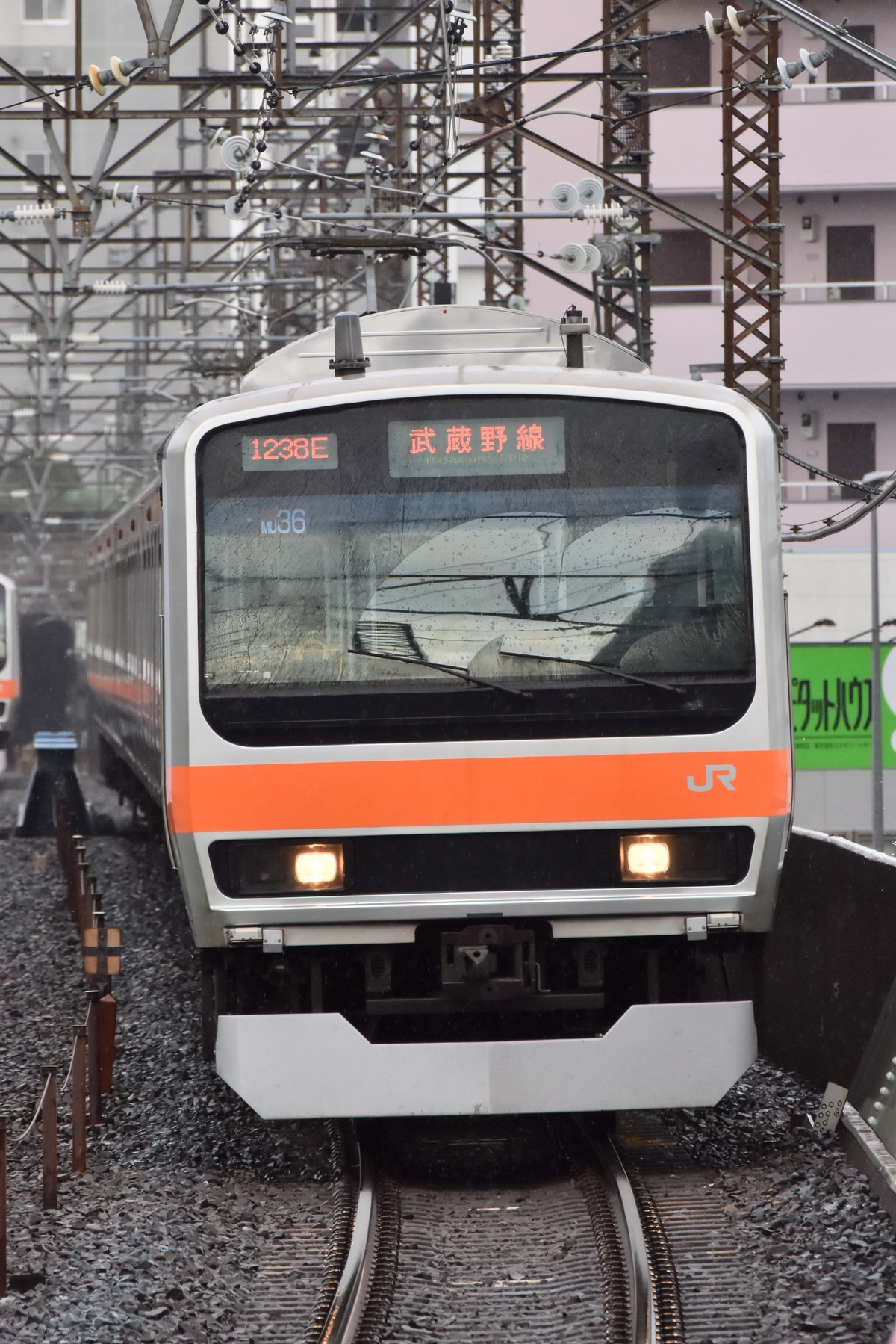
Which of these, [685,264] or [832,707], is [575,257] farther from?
[685,264]

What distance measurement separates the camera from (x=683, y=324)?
3077 centimetres

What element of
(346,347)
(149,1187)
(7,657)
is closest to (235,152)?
(346,347)

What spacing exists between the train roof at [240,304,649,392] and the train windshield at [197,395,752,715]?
0.76m

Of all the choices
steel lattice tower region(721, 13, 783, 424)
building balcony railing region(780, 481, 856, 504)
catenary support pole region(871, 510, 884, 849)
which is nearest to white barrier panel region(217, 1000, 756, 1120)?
steel lattice tower region(721, 13, 783, 424)

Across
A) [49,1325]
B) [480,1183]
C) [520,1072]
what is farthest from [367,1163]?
[49,1325]

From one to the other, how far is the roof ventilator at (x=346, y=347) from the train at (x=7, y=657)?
22.2 m

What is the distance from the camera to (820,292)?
104ft

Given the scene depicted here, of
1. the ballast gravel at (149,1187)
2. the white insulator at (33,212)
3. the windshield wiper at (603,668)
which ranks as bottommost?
the ballast gravel at (149,1187)

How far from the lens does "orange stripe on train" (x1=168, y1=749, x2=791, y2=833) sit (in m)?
6.58

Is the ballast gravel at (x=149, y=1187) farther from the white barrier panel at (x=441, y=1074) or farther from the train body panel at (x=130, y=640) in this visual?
the train body panel at (x=130, y=640)

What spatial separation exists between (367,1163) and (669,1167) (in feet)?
3.65

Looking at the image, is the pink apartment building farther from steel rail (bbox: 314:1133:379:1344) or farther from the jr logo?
steel rail (bbox: 314:1133:379:1344)

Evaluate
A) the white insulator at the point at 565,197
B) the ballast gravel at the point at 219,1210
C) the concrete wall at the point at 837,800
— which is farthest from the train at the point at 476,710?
the concrete wall at the point at 837,800

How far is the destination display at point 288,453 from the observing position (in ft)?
21.9
